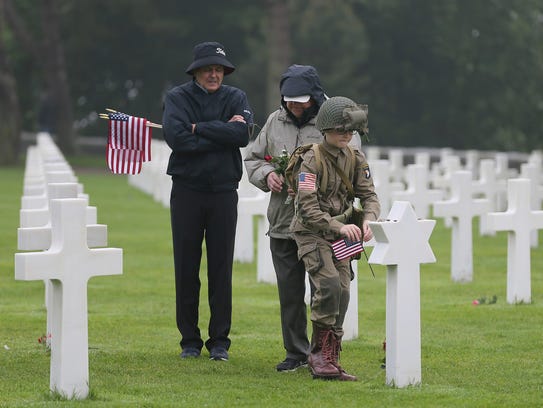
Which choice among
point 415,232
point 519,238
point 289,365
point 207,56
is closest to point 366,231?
point 415,232

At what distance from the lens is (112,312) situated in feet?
40.2

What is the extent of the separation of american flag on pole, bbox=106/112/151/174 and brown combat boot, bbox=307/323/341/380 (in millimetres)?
1882

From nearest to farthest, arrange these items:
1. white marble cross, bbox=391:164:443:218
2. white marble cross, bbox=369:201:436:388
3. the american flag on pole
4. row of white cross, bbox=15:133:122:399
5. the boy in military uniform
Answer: row of white cross, bbox=15:133:122:399, white marble cross, bbox=369:201:436:388, the boy in military uniform, the american flag on pole, white marble cross, bbox=391:164:443:218

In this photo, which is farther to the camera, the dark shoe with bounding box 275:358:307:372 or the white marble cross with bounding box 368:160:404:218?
the white marble cross with bounding box 368:160:404:218

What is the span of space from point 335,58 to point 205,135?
4518cm

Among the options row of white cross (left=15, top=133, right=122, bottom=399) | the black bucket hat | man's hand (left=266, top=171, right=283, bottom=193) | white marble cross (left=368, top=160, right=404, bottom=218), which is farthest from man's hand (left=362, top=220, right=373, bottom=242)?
white marble cross (left=368, top=160, right=404, bottom=218)

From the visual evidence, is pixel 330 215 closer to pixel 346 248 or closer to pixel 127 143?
pixel 346 248

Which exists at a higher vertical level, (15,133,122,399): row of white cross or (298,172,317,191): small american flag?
(298,172,317,191): small american flag

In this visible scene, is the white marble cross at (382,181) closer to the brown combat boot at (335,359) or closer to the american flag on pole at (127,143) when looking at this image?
the american flag on pole at (127,143)

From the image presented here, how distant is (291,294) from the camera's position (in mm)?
9172

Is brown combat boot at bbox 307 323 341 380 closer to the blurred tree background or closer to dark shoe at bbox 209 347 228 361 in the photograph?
dark shoe at bbox 209 347 228 361

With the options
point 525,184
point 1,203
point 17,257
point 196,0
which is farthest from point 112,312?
point 196,0

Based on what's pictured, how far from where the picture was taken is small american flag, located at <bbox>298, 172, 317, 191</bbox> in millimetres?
8555

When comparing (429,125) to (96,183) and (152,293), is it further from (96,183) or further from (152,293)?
(152,293)
